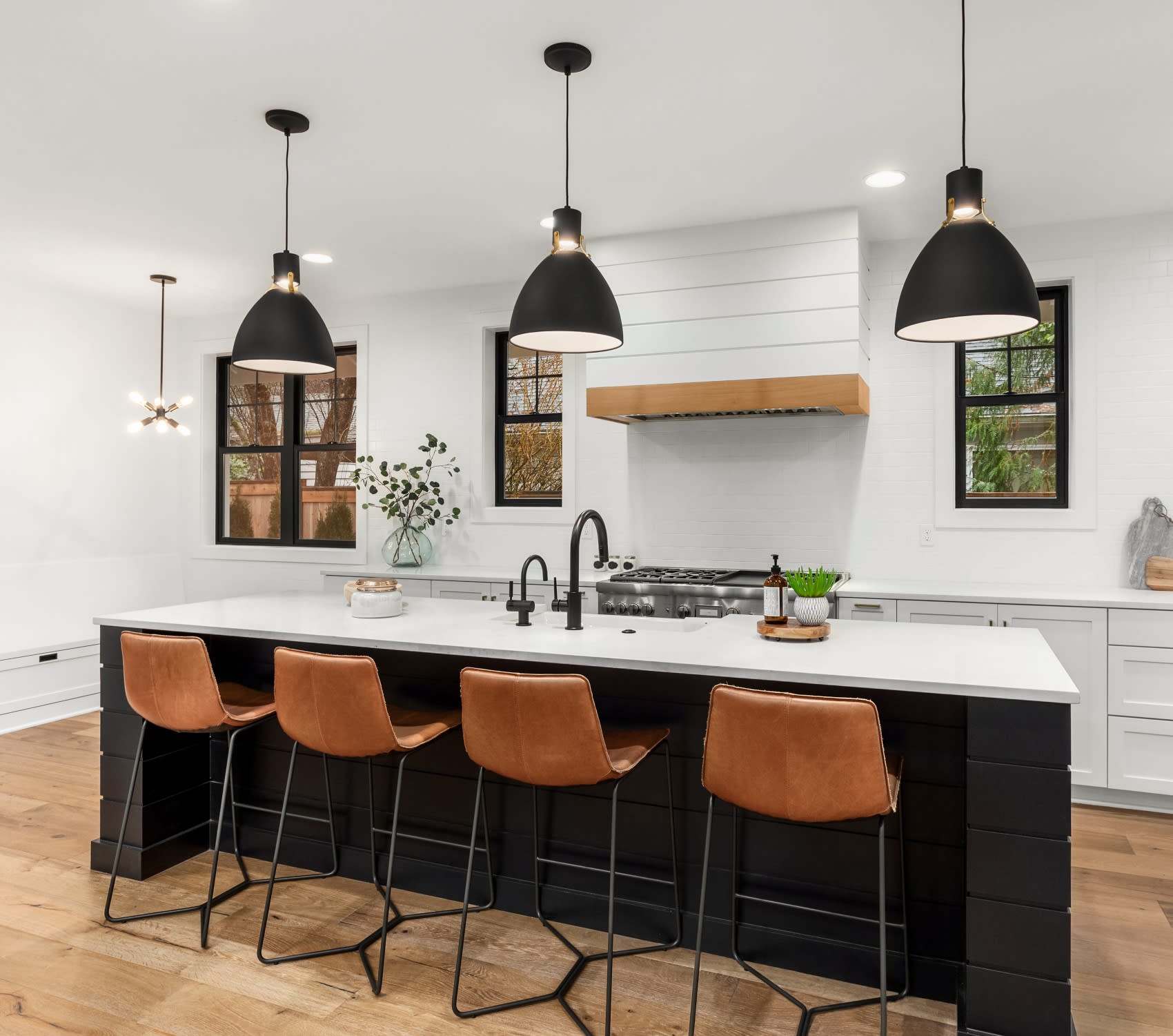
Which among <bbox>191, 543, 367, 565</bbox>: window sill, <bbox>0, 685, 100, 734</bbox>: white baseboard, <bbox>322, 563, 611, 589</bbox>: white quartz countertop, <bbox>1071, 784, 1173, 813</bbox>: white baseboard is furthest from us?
<bbox>191, 543, 367, 565</bbox>: window sill

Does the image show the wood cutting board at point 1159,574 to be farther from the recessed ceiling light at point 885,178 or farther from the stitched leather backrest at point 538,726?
the stitched leather backrest at point 538,726

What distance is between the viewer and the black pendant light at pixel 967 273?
2.19 m

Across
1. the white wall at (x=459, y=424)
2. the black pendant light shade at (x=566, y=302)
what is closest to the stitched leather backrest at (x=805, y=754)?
the black pendant light shade at (x=566, y=302)

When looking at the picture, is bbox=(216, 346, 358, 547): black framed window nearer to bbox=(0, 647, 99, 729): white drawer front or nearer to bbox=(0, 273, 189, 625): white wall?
bbox=(0, 273, 189, 625): white wall

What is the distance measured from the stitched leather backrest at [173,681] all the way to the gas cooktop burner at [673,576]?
216 cm

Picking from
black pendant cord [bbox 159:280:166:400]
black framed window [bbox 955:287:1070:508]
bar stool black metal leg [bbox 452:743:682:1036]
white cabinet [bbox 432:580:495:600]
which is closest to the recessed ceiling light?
black framed window [bbox 955:287:1070:508]

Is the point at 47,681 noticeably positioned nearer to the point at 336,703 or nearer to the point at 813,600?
the point at 336,703

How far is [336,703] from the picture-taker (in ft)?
7.89

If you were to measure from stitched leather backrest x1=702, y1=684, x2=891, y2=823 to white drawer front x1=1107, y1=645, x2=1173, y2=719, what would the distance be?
2.34 m

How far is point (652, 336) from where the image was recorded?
4.39m

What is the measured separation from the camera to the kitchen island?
1.97 meters

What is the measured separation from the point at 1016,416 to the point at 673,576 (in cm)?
197

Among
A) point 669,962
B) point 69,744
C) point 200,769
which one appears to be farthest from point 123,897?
point 69,744

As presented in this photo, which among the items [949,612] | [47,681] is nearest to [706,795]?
[949,612]
